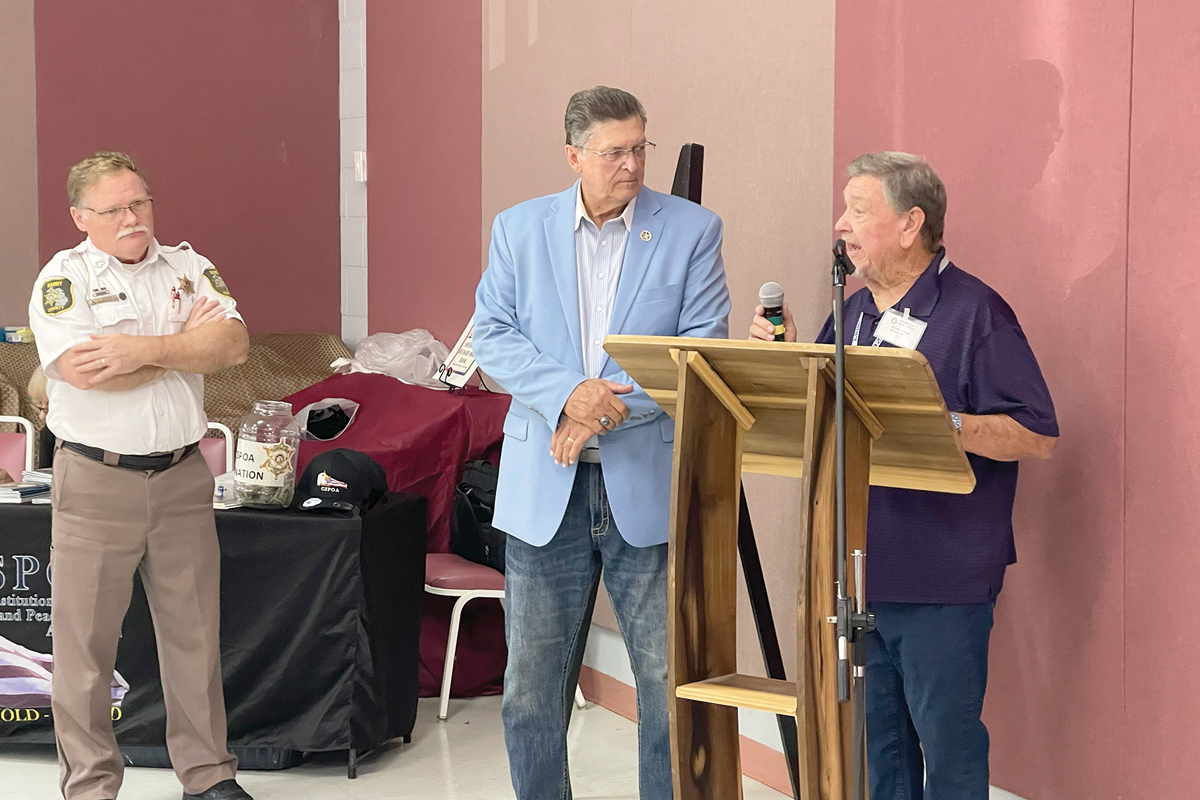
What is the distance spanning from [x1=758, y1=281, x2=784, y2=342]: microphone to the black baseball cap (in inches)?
66.9

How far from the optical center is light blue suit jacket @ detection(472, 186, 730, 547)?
2414 millimetres

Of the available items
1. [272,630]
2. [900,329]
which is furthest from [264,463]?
[900,329]

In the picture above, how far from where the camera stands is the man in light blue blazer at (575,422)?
241 cm

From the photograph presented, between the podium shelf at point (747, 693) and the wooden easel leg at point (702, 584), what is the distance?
0.03 metres

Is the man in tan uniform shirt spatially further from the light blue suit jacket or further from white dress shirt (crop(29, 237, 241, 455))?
the light blue suit jacket

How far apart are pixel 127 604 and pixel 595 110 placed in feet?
5.76

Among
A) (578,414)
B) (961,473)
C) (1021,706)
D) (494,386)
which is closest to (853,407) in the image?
(961,473)

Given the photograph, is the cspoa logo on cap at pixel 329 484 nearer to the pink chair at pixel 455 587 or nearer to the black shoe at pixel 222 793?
the pink chair at pixel 455 587

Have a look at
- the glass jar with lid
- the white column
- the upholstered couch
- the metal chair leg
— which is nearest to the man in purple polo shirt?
the glass jar with lid

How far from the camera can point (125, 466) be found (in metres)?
2.98

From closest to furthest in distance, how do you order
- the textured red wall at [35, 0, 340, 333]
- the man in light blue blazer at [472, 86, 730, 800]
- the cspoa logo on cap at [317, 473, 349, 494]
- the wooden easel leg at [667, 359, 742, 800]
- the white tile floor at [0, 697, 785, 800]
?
the wooden easel leg at [667, 359, 742, 800], the man in light blue blazer at [472, 86, 730, 800], the white tile floor at [0, 697, 785, 800], the cspoa logo on cap at [317, 473, 349, 494], the textured red wall at [35, 0, 340, 333]

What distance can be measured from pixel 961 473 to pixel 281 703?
2.24m

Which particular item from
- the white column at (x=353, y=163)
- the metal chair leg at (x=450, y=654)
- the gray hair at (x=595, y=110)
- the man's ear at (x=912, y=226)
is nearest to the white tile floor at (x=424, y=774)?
the metal chair leg at (x=450, y=654)

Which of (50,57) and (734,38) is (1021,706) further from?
(50,57)
